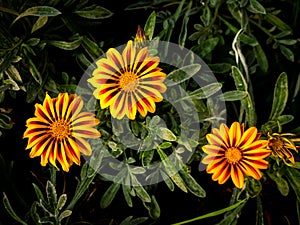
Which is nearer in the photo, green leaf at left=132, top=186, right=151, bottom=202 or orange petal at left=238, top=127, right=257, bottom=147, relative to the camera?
orange petal at left=238, top=127, right=257, bottom=147

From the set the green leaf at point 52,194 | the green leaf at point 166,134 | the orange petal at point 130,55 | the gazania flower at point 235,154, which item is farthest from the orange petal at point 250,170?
the green leaf at point 52,194

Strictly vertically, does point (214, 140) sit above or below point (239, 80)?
below

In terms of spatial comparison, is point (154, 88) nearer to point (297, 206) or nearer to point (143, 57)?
point (143, 57)

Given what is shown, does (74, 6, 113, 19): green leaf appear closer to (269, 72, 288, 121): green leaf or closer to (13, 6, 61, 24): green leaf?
(13, 6, 61, 24): green leaf

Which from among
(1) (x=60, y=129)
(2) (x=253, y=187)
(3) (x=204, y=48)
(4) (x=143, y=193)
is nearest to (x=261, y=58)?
(3) (x=204, y=48)

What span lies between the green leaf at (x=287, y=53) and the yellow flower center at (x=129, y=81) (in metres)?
0.43

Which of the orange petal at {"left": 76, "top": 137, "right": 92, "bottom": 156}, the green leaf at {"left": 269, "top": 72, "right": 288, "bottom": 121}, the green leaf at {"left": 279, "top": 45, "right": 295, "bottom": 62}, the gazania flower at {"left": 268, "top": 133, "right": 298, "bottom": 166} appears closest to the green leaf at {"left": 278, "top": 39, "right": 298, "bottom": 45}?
the green leaf at {"left": 279, "top": 45, "right": 295, "bottom": 62}

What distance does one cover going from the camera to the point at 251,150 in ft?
2.83

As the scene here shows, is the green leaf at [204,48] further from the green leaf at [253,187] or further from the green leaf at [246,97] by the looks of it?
the green leaf at [253,187]

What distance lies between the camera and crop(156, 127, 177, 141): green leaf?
89 centimetres

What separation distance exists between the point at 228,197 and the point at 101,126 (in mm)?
371

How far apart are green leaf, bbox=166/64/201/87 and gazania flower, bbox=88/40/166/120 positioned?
96 mm

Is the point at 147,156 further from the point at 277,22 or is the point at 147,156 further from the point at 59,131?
the point at 277,22

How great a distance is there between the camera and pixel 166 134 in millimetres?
894
